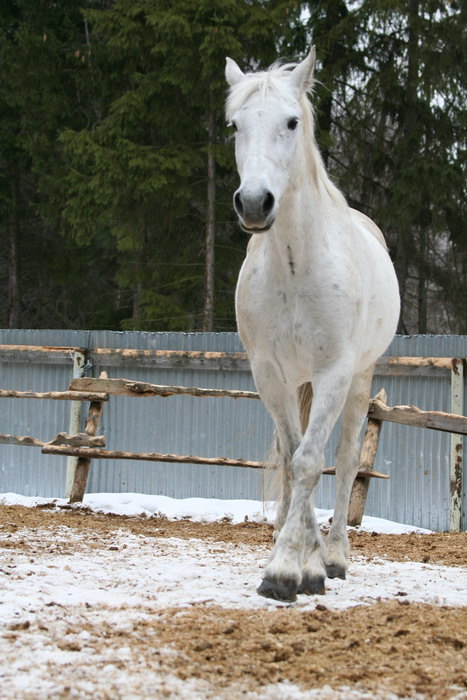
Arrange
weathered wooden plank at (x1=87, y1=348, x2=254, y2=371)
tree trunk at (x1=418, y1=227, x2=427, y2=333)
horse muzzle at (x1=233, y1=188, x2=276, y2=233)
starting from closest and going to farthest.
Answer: horse muzzle at (x1=233, y1=188, x2=276, y2=233) < weathered wooden plank at (x1=87, y1=348, x2=254, y2=371) < tree trunk at (x1=418, y1=227, x2=427, y2=333)

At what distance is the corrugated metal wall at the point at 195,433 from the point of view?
26.2 feet

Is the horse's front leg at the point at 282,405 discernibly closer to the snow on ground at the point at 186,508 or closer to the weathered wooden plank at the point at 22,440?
the snow on ground at the point at 186,508

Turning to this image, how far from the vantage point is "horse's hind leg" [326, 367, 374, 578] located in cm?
488

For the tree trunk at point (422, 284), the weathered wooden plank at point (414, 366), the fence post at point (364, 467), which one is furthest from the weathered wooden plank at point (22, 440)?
the tree trunk at point (422, 284)

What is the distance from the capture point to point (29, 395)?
27.0 ft

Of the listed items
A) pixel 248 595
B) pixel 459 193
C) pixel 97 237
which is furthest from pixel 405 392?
pixel 97 237

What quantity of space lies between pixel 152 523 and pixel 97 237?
11.3 meters

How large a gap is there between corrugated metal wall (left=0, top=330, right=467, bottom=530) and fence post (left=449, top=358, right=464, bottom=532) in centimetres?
12

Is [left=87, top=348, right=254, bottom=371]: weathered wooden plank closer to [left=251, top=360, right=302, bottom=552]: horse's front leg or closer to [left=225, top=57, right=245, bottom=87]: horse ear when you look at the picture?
[left=251, top=360, right=302, bottom=552]: horse's front leg

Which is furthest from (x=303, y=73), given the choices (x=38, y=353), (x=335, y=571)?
(x=38, y=353)

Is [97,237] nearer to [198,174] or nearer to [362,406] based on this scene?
[198,174]

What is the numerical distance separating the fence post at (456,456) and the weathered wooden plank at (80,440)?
123 inches

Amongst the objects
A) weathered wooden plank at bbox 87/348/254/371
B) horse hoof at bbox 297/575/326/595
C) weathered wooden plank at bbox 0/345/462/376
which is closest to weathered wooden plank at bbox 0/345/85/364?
weathered wooden plank at bbox 0/345/462/376

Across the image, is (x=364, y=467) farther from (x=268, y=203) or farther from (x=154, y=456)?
(x=268, y=203)
